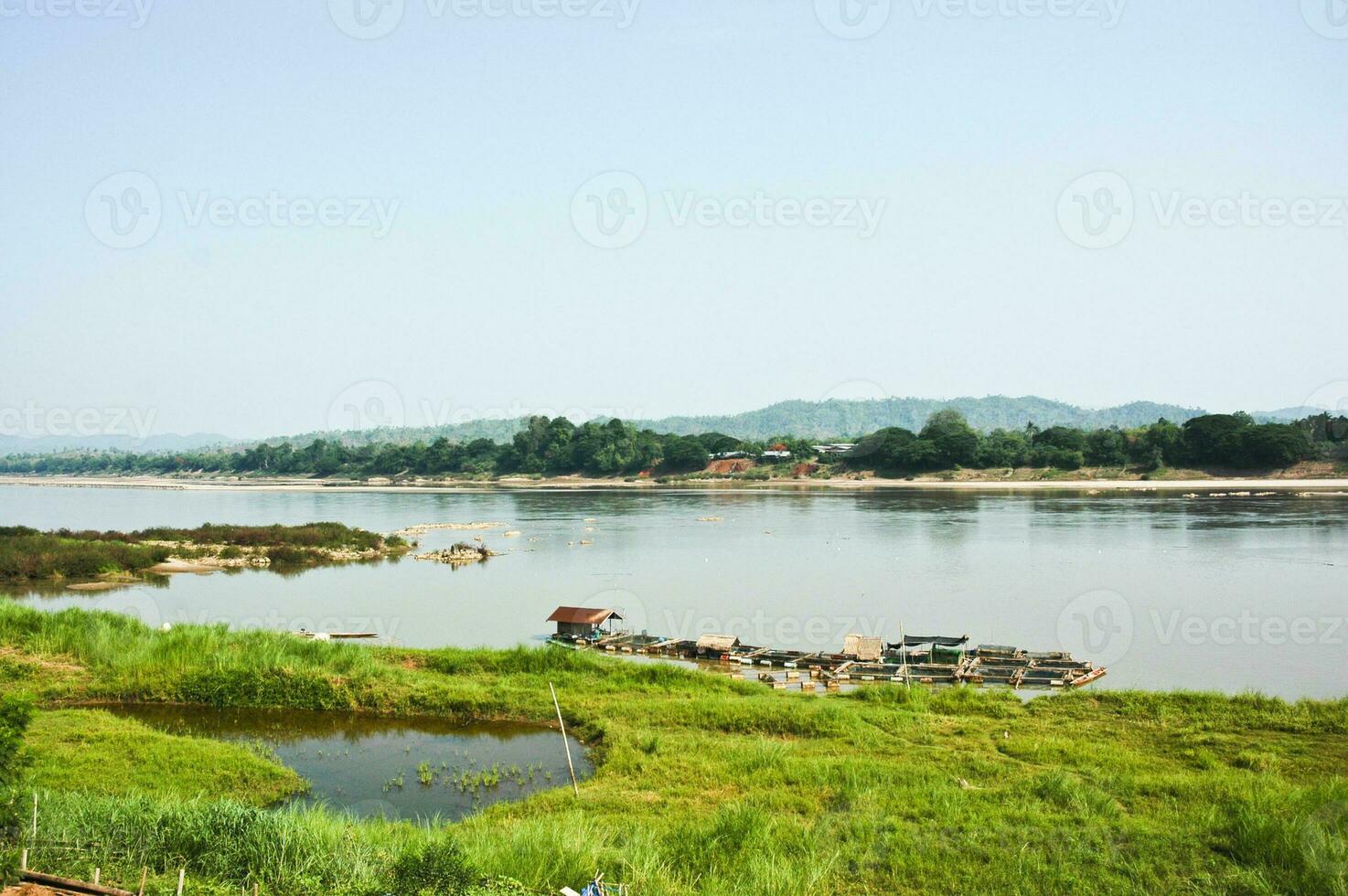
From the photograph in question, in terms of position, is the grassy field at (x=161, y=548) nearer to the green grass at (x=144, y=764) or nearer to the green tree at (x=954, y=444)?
the green grass at (x=144, y=764)

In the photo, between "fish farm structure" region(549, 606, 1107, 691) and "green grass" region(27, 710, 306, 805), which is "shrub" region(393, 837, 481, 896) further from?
"fish farm structure" region(549, 606, 1107, 691)

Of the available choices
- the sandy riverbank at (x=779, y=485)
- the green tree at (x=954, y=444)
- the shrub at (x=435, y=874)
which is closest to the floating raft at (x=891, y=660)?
the shrub at (x=435, y=874)

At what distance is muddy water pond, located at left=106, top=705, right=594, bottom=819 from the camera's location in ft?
38.2

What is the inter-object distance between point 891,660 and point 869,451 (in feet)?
247

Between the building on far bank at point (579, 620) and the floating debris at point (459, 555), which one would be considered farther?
the floating debris at point (459, 555)

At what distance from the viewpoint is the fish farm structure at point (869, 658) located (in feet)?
60.4

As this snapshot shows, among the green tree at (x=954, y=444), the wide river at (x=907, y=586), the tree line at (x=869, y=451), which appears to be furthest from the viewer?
the green tree at (x=954, y=444)

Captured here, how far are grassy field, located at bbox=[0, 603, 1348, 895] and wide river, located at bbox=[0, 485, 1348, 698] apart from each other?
5724 millimetres

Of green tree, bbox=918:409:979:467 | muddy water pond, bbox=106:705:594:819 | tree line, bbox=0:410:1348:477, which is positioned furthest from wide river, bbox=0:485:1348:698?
green tree, bbox=918:409:979:467

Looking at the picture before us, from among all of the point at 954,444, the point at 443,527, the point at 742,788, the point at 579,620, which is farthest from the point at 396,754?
the point at 954,444

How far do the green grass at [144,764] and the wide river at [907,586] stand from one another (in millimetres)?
10646

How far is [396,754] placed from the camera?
13.5 meters

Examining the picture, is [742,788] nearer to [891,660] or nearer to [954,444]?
[891,660]

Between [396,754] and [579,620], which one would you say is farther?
[579,620]
